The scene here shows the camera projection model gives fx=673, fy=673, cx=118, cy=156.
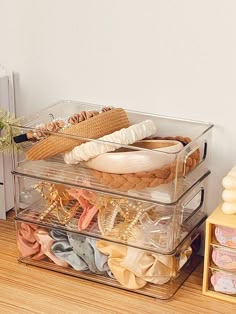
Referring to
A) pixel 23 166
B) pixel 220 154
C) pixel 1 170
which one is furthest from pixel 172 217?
pixel 1 170

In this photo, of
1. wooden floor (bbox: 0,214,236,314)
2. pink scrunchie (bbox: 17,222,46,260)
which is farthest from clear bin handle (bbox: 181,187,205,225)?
pink scrunchie (bbox: 17,222,46,260)

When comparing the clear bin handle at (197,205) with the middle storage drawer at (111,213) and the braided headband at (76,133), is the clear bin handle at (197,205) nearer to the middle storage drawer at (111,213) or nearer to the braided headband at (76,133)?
the middle storage drawer at (111,213)

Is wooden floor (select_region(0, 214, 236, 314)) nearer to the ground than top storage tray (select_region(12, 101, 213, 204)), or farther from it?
nearer to the ground

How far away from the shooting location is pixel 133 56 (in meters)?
1.23

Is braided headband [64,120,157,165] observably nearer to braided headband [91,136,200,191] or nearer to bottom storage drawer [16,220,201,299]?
braided headband [91,136,200,191]

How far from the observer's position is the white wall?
1.15 m

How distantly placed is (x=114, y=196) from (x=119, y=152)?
8cm

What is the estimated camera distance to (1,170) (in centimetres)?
136

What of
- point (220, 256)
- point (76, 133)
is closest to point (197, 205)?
point (220, 256)

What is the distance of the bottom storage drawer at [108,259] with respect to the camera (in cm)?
112

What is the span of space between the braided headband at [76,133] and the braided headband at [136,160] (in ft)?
0.17

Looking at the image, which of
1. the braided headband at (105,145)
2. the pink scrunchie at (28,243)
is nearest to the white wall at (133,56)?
the braided headband at (105,145)

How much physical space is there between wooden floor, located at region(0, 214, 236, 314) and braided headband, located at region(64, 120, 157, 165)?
217mm

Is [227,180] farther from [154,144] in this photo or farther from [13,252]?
[13,252]
